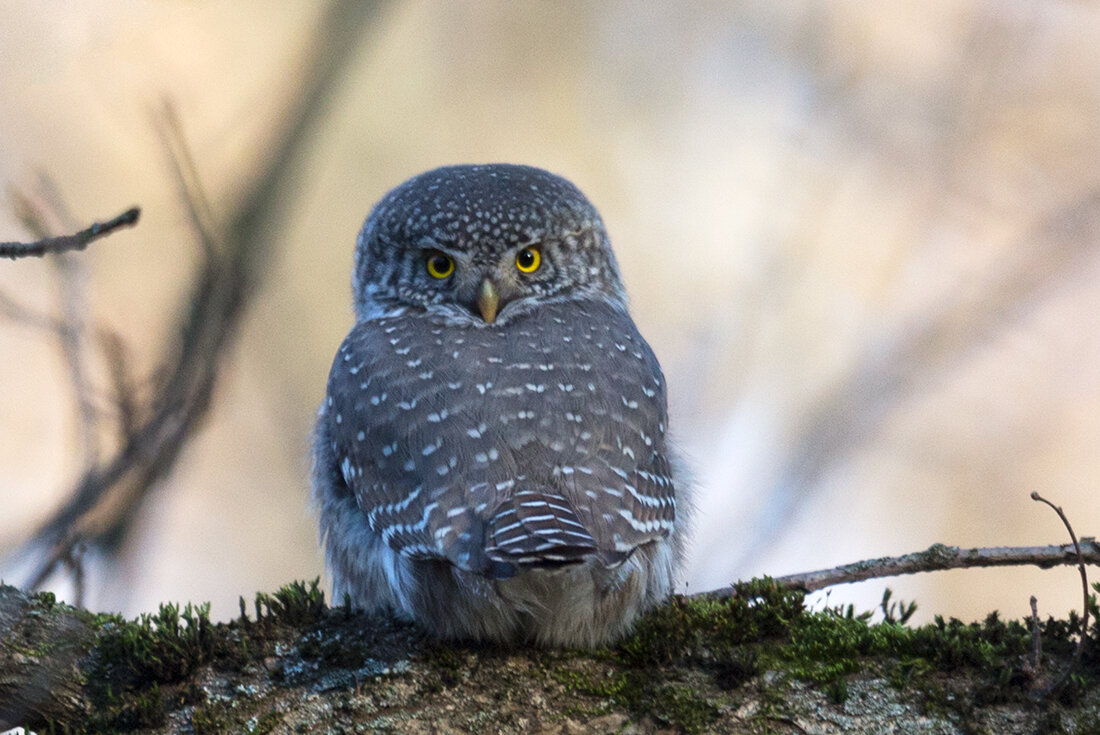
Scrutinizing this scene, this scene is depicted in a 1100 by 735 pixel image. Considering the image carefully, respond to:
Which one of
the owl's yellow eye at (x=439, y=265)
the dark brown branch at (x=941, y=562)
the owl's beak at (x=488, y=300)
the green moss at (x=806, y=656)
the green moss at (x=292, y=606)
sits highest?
the owl's yellow eye at (x=439, y=265)

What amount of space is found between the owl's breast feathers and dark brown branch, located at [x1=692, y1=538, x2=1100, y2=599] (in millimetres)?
489

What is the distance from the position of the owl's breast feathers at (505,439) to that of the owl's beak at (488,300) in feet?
0.39

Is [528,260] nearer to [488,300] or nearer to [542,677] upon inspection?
[488,300]

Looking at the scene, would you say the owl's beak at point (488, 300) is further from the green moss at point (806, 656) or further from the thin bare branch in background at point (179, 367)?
the thin bare branch in background at point (179, 367)

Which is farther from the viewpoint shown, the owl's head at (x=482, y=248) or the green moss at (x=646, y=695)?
the owl's head at (x=482, y=248)

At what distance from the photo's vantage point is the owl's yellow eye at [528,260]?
461 centimetres

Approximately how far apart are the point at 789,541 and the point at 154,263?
4.48 m

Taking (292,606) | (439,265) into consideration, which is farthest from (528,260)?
(292,606)

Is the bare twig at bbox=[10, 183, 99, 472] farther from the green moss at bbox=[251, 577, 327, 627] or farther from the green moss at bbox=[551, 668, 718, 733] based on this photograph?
the green moss at bbox=[551, 668, 718, 733]

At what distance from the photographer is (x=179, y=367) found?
75.5 inches

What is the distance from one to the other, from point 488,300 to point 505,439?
1.08 m

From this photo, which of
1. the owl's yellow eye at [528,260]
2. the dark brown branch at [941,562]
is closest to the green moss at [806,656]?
the dark brown branch at [941,562]

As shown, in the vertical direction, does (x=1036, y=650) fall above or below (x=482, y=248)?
below

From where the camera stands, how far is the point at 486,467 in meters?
3.27
